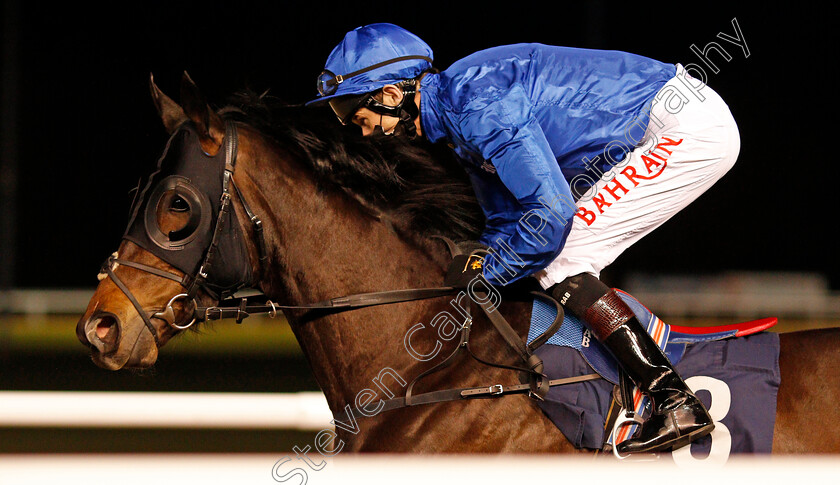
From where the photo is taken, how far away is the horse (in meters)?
1.88

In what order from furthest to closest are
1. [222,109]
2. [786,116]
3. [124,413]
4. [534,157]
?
[786,116] → [124,413] → [222,109] → [534,157]

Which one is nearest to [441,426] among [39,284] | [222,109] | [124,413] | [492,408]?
[492,408]

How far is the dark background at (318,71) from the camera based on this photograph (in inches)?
625

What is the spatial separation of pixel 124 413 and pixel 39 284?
63.0ft

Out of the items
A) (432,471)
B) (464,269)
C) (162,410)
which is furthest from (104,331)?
(432,471)

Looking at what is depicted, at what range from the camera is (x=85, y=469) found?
2.89 ft

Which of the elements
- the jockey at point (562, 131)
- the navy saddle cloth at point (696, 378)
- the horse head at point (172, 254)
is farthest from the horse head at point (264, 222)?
the navy saddle cloth at point (696, 378)

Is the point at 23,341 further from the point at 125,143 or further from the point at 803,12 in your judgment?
the point at 803,12

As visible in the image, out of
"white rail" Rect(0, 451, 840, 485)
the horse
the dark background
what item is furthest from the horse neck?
the dark background

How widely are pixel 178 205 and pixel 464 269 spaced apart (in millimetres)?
746

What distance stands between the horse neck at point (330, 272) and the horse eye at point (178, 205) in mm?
155

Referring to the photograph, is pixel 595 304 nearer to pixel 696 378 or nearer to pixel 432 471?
pixel 696 378

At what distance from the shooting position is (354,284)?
2.05 m

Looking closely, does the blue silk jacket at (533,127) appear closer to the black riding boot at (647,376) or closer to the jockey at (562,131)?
the jockey at (562,131)
